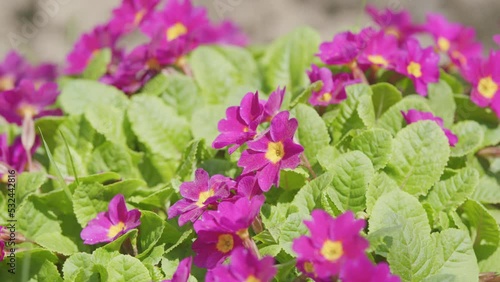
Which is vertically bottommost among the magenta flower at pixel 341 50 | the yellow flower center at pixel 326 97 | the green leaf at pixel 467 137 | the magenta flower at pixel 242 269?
the green leaf at pixel 467 137

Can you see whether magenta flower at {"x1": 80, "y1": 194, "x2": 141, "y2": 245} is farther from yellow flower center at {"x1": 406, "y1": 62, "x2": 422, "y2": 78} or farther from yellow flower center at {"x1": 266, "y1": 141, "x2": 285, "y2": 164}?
yellow flower center at {"x1": 406, "y1": 62, "x2": 422, "y2": 78}

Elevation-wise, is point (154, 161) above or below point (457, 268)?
above

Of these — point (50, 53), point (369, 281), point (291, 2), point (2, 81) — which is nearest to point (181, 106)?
point (2, 81)

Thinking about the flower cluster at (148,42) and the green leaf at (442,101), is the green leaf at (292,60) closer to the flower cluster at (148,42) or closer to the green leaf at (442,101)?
the flower cluster at (148,42)

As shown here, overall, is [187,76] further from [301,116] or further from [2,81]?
[2,81]

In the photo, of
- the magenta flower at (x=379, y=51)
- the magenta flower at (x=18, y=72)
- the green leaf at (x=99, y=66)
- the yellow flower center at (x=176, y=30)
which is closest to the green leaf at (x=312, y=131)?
the magenta flower at (x=379, y=51)

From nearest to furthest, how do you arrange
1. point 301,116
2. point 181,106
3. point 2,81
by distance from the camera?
point 301,116 → point 181,106 → point 2,81

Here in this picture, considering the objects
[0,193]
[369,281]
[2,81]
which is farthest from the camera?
[2,81]
